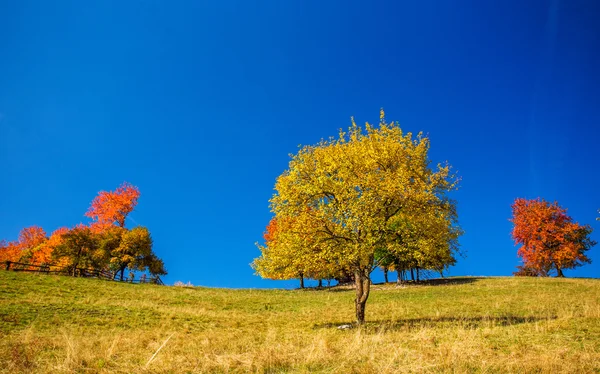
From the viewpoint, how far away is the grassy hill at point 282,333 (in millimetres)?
8704

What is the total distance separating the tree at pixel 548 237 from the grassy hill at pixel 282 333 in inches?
783

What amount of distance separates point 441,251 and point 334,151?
28.5ft

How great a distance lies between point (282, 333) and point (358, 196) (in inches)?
351

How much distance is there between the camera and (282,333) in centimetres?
1903

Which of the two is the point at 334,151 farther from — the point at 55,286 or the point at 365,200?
the point at 55,286

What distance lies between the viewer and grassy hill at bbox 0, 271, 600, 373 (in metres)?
8.70

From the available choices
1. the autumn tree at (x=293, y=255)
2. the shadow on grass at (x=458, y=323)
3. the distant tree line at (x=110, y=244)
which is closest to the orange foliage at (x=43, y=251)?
the distant tree line at (x=110, y=244)

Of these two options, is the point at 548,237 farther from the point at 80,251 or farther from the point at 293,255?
the point at 80,251

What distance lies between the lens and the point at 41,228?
3588 inches

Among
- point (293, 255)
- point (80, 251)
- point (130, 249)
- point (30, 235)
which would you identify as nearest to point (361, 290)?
point (293, 255)

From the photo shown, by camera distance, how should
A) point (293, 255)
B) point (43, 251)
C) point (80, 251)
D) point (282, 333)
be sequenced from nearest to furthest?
point (282, 333), point (293, 255), point (80, 251), point (43, 251)

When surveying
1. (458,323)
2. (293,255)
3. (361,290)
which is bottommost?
(458,323)

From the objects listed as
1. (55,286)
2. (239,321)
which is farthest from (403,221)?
(55,286)

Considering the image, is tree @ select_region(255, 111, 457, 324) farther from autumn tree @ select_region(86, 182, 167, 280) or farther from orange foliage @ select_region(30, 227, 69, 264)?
orange foliage @ select_region(30, 227, 69, 264)
